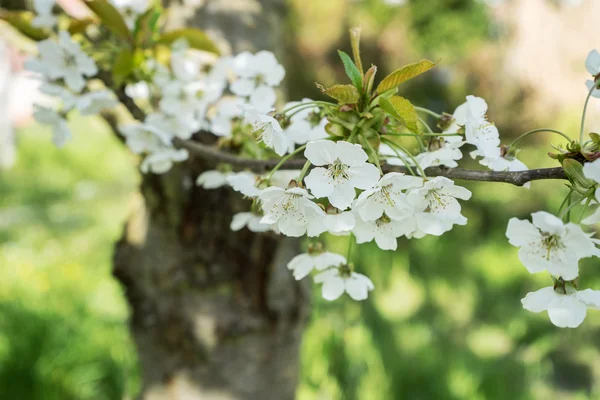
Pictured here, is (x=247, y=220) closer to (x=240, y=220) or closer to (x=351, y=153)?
(x=240, y=220)

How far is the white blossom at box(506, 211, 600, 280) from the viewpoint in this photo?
0.49 meters

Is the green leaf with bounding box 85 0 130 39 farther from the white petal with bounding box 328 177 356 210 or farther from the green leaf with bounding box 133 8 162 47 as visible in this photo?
the white petal with bounding box 328 177 356 210

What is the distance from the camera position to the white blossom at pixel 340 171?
1.73 ft

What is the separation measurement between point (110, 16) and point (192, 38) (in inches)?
6.4

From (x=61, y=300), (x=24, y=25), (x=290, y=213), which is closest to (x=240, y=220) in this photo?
(x=290, y=213)

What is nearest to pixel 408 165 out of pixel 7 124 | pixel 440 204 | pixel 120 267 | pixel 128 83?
pixel 440 204

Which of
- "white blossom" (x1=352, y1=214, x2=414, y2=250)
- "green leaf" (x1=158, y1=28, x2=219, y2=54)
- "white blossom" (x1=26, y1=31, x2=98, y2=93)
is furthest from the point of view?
"green leaf" (x1=158, y1=28, x2=219, y2=54)

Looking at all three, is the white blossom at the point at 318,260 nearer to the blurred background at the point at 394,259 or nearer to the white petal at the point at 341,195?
the white petal at the point at 341,195

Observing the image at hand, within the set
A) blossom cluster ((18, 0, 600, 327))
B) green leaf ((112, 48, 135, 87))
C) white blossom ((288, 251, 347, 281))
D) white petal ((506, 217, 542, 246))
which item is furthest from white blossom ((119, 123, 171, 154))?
white petal ((506, 217, 542, 246))

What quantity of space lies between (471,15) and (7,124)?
4176 mm

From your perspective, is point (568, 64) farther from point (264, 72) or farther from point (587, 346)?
point (264, 72)

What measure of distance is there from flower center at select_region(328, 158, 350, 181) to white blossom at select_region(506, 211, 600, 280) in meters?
0.17

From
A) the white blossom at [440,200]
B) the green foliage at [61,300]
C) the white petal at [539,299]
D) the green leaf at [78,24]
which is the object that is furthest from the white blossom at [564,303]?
the green foliage at [61,300]

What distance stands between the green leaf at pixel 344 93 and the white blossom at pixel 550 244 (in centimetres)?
21
